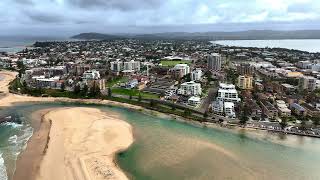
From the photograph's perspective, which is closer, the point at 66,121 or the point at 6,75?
the point at 66,121

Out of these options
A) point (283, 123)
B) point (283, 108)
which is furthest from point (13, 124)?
point (283, 108)

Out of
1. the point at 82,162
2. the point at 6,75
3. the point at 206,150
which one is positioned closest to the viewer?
the point at 82,162

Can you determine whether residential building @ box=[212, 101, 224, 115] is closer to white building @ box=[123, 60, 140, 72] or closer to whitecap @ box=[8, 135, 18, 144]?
whitecap @ box=[8, 135, 18, 144]

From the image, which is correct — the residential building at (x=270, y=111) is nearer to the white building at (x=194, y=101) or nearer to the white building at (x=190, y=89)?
the white building at (x=194, y=101)

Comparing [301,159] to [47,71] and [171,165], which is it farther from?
[47,71]

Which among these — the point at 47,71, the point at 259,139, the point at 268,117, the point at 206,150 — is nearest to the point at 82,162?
the point at 206,150

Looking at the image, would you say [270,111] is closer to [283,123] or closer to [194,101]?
[283,123]
